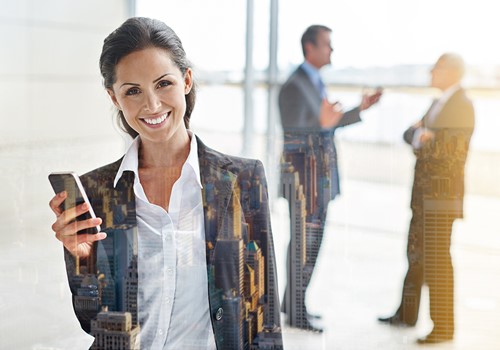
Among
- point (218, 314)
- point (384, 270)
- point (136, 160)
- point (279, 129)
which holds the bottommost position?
point (218, 314)

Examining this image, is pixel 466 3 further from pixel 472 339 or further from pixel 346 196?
pixel 472 339

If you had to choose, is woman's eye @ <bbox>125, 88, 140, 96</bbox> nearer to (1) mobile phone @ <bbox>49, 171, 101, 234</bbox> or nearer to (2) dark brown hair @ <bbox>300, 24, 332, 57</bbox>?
(1) mobile phone @ <bbox>49, 171, 101, 234</bbox>

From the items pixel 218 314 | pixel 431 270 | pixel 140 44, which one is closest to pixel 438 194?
pixel 431 270

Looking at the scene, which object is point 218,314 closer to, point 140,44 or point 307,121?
point 307,121

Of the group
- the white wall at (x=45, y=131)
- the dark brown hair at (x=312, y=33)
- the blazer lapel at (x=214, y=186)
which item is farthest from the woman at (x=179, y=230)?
the dark brown hair at (x=312, y=33)

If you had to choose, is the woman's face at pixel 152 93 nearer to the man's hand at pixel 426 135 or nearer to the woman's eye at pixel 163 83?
the woman's eye at pixel 163 83

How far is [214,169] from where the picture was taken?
229 centimetres

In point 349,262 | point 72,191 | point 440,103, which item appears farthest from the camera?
point 72,191

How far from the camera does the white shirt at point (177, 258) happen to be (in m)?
2.29

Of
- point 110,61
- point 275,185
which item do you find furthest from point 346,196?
point 110,61

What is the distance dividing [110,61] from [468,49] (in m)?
1.09

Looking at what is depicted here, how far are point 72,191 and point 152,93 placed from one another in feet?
1.54

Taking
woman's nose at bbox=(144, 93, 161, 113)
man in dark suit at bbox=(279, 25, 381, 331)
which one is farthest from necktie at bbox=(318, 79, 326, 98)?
woman's nose at bbox=(144, 93, 161, 113)

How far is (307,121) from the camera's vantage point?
225 cm
